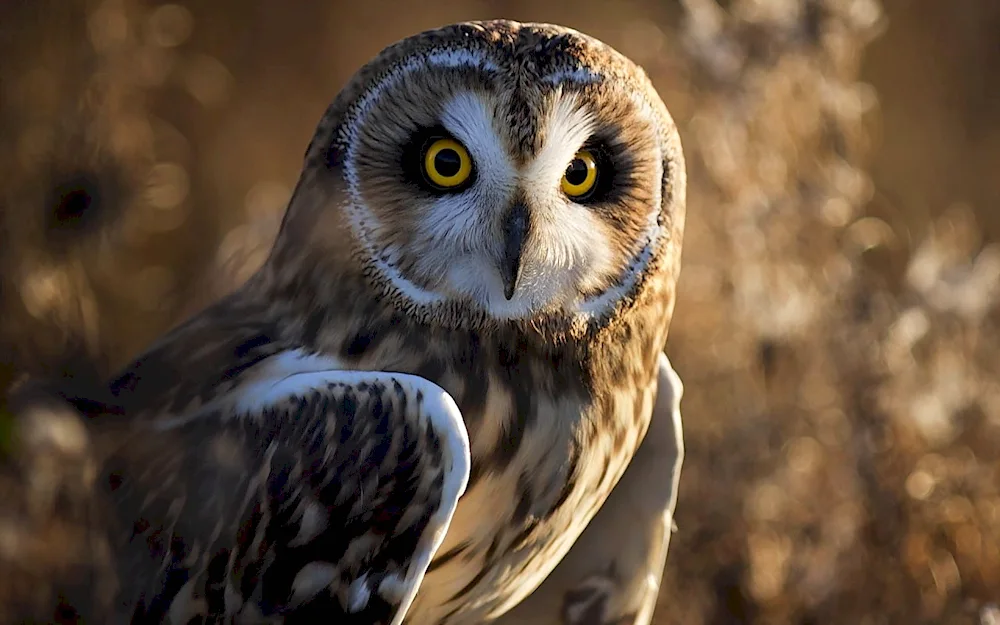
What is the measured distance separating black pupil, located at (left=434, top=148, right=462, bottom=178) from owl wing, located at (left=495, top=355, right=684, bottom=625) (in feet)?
1.75

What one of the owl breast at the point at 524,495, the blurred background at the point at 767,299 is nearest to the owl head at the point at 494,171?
the owl breast at the point at 524,495

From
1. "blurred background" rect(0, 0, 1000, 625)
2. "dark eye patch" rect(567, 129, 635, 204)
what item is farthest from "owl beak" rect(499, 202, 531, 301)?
"blurred background" rect(0, 0, 1000, 625)

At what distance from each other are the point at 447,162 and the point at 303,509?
0.44 metres

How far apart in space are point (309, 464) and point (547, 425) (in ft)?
1.03

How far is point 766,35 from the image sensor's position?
87.3 inches

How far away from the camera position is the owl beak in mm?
1399

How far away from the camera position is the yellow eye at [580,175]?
1455mm

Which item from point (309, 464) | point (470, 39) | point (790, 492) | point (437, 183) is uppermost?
point (470, 39)

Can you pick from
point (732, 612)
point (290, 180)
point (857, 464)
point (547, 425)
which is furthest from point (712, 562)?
point (290, 180)

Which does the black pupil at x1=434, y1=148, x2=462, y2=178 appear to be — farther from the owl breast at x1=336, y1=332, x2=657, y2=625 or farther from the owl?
the owl breast at x1=336, y1=332, x2=657, y2=625

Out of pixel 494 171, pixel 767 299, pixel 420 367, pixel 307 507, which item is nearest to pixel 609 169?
pixel 494 171

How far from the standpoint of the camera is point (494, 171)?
1419mm

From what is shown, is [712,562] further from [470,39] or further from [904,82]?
[904,82]

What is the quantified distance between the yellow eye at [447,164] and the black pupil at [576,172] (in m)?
0.12
